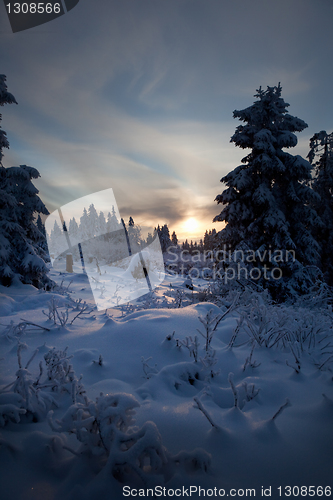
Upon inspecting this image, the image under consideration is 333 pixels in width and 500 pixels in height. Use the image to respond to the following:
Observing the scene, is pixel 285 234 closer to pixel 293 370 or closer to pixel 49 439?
pixel 293 370

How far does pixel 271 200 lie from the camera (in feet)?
32.5

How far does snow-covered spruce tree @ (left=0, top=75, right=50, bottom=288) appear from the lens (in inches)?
322

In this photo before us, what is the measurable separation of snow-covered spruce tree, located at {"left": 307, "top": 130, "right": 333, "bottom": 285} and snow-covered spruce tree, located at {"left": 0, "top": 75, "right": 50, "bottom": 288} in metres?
17.5

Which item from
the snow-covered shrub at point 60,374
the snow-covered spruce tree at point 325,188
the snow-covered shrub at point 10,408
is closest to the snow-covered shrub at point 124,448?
the snow-covered shrub at point 10,408

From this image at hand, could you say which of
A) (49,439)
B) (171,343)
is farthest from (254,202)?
(49,439)

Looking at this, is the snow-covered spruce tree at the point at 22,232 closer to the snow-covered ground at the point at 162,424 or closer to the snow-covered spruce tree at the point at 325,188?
the snow-covered ground at the point at 162,424

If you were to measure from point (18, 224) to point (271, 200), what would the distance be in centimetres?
1148

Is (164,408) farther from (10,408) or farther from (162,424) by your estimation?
(10,408)

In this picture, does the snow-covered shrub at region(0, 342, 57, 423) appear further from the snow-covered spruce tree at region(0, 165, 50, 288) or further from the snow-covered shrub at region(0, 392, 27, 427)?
the snow-covered spruce tree at region(0, 165, 50, 288)

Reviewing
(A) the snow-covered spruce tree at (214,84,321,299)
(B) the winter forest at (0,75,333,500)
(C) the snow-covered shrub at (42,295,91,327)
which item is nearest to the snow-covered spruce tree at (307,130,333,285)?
(A) the snow-covered spruce tree at (214,84,321,299)

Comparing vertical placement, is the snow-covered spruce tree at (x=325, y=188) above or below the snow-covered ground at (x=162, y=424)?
above

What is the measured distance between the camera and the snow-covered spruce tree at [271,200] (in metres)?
9.69

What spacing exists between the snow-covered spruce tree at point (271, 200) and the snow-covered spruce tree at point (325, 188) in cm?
530

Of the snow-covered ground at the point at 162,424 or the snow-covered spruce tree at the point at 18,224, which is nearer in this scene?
the snow-covered ground at the point at 162,424
